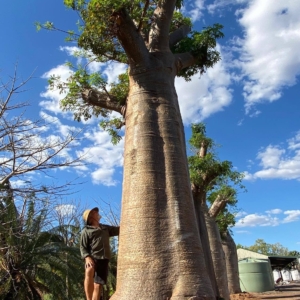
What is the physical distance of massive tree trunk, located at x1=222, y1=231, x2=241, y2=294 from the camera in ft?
42.9

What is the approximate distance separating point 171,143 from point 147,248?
4.50 ft

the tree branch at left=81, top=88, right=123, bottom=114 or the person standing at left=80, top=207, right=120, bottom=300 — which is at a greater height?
the tree branch at left=81, top=88, right=123, bottom=114

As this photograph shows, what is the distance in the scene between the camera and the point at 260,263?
721 inches

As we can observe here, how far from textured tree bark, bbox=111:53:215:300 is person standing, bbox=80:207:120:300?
249 millimetres

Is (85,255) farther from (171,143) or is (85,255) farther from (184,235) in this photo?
(171,143)

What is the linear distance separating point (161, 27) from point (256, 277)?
52.0ft

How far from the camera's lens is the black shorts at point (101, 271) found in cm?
391

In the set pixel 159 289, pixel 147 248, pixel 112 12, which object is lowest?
pixel 159 289

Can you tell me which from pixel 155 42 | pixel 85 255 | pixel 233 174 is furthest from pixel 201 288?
pixel 233 174

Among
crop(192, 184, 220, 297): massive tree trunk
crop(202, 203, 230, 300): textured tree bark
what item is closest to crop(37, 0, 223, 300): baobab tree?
crop(192, 184, 220, 297): massive tree trunk

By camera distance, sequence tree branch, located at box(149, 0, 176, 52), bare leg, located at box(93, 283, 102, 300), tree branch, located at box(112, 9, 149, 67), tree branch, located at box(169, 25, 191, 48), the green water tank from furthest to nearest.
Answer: the green water tank < tree branch, located at box(169, 25, 191, 48) < tree branch, located at box(149, 0, 176, 52) < tree branch, located at box(112, 9, 149, 67) < bare leg, located at box(93, 283, 102, 300)

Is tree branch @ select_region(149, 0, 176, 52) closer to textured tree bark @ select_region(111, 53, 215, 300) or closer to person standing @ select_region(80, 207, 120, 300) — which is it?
textured tree bark @ select_region(111, 53, 215, 300)

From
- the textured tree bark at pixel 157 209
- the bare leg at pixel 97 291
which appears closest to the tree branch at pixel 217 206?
the textured tree bark at pixel 157 209

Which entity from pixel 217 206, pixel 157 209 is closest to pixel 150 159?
pixel 157 209
